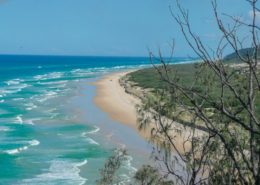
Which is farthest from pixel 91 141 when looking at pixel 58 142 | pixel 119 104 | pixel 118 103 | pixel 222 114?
pixel 222 114

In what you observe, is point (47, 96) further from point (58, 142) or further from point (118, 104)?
point (58, 142)

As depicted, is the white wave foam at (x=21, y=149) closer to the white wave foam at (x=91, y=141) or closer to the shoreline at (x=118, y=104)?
the white wave foam at (x=91, y=141)

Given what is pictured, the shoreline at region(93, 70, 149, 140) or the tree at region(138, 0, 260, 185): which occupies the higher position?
the tree at region(138, 0, 260, 185)

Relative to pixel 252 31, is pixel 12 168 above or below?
below

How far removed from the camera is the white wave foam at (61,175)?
2317 cm

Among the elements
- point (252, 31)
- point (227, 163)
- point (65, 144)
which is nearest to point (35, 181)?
point (65, 144)

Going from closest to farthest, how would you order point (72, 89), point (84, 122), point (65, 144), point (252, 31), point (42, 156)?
point (252, 31)
point (42, 156)
point (65, 144)
point (84, 122)
point (72, 89)

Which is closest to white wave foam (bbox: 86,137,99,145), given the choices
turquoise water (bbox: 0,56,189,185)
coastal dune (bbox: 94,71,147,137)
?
turquoise water (bbox: 0,56,189,185)

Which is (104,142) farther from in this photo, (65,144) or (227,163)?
(227,163)

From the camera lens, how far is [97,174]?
24109 mm

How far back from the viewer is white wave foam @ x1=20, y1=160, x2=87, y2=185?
76.0 ft

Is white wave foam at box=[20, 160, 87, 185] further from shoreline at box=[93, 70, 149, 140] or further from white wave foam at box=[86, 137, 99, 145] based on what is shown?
shoreline at box=[93, 70, 149, 140]

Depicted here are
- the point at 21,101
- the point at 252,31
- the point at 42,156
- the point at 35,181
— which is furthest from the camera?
the point at 21,101

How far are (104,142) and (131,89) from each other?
32.9m
